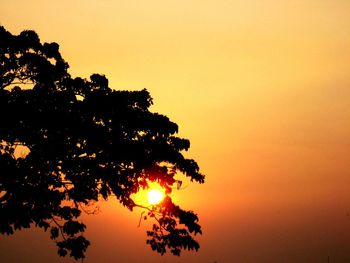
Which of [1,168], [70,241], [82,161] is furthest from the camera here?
[70,241]

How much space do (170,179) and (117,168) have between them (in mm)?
2326

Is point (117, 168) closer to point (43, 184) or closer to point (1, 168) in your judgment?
point (43, 184)

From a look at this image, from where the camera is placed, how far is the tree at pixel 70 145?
62.6 feet

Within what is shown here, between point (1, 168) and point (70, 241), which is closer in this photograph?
point (1, 168)

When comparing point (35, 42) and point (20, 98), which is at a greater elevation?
point (35, 42)

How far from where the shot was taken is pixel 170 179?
20719 mm

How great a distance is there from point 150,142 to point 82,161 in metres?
3.01

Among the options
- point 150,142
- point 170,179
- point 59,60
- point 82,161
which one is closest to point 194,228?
point 170,179

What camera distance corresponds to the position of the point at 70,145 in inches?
781

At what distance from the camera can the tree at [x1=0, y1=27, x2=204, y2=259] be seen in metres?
19.1

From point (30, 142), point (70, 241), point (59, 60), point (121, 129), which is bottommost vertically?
point (70, 241)

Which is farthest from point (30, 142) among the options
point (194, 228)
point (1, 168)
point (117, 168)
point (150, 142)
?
point (194, 228)

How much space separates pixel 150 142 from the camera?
20.8 metres

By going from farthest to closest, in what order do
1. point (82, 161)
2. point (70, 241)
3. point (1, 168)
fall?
point (70, 241) → point (82, 161) → point (1, 168)
